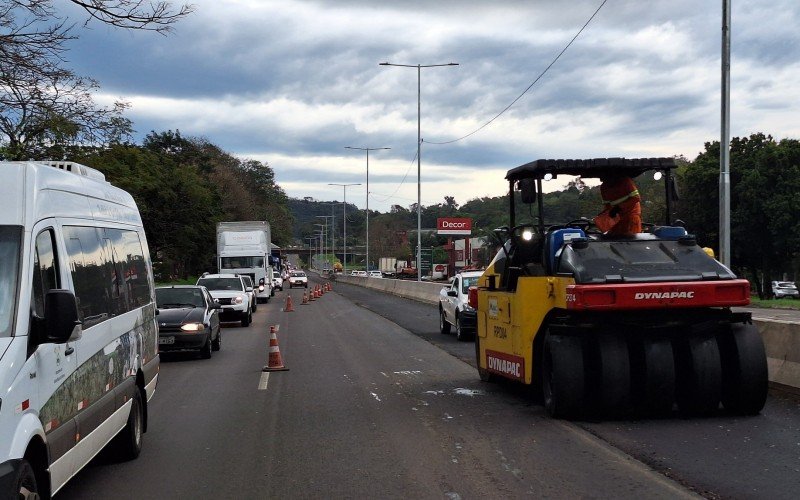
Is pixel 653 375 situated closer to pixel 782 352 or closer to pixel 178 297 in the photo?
pixel 782 352

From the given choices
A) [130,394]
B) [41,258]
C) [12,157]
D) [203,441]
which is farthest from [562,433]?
[12,157]

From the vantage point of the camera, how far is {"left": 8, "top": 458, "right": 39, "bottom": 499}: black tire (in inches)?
171

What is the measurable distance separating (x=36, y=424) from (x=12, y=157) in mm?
14695

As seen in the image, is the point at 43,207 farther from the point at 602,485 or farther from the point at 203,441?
the point at 602,485

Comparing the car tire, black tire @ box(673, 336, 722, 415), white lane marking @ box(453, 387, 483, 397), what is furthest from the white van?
the car tire

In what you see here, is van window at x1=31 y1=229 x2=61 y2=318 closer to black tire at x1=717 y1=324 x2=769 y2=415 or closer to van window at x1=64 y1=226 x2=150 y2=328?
van window at x1=64 y1=226 x2=150 y2=328

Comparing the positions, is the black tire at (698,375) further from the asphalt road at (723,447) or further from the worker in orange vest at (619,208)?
the worker in orange vest at (619,208)

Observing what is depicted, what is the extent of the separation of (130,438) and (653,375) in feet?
17.8

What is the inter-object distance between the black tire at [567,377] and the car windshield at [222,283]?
19816mm

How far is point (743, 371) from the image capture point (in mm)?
9398

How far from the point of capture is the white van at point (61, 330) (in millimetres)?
4727

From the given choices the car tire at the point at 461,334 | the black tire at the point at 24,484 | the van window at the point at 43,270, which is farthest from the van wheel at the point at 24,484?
the car tire at the point at 461,334

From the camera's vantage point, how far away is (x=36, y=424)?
482 cm

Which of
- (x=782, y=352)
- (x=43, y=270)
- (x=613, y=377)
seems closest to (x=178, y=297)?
(x=613, y=377)
